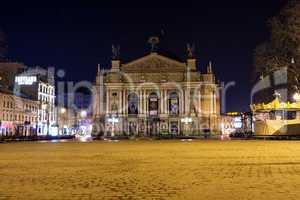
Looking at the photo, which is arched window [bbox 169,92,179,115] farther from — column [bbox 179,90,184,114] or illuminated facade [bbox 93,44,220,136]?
column [bbox 179,90,184,114]

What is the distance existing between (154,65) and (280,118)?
51.9 m

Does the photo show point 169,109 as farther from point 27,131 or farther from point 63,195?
point 63,195

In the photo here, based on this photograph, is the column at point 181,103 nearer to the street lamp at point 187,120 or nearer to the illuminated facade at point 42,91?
the street lamp at point 187,120

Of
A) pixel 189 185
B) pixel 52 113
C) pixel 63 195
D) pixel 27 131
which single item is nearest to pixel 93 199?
pixel 63 195

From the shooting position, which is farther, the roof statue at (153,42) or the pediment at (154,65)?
the pediment at (154,65)

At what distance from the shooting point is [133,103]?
104 metres

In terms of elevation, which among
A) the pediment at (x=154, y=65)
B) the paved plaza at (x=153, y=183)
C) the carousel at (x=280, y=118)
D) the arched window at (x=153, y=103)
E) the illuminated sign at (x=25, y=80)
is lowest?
the paved plaza at (x=153, y=183)

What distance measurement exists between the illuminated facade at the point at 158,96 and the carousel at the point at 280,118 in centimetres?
4431

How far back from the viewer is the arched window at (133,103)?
103256 mm

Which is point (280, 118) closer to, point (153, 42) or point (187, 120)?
point (187, 120)

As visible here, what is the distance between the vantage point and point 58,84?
128 metres

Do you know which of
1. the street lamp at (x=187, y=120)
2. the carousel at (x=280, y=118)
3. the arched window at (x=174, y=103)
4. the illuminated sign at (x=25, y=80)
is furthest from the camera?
the arched window at (x=174, y=103)

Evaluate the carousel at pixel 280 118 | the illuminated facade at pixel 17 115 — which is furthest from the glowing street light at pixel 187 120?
the carousel at pixel 280 118

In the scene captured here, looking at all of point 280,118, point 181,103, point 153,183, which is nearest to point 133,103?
point 181,103
